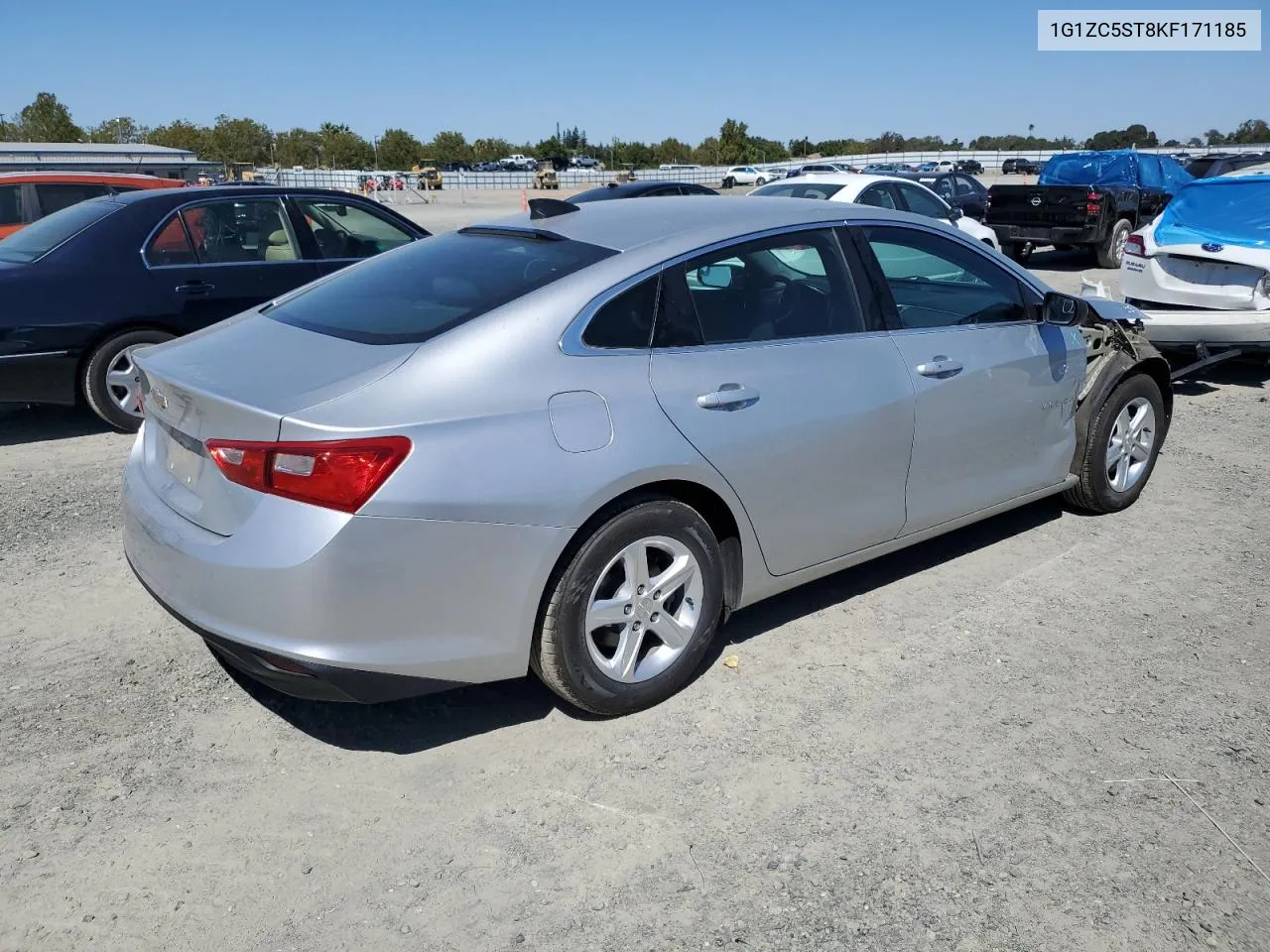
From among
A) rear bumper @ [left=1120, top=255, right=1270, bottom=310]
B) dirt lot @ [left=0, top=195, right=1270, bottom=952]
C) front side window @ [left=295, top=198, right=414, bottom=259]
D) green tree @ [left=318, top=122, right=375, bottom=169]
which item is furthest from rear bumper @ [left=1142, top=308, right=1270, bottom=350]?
green tree @ [left=318, top=122, right=375, bottom=169]

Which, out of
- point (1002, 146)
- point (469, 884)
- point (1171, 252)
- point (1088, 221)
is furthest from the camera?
point (1002, 146)

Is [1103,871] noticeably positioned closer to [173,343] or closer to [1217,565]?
[1217,565]

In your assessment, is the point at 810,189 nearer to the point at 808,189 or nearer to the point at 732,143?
the point at 808,189

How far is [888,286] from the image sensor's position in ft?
13.8

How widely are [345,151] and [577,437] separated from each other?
109 metres

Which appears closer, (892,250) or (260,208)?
(892,250)

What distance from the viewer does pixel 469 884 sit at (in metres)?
2.76

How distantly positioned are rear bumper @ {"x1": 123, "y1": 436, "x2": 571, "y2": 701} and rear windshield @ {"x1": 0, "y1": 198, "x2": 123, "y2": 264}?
15.1ft

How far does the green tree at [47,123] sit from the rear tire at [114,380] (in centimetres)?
7503

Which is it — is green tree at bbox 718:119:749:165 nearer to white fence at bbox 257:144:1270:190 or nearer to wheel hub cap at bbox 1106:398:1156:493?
white fence at bbox 257:144:1270:190

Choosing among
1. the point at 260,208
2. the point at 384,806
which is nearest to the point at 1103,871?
the point at 384,806

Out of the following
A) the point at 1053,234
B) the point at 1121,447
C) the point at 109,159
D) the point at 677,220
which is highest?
the point at 109,159

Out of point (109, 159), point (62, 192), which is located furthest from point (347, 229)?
point (109, 159)

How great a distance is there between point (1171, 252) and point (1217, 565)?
4.69m
